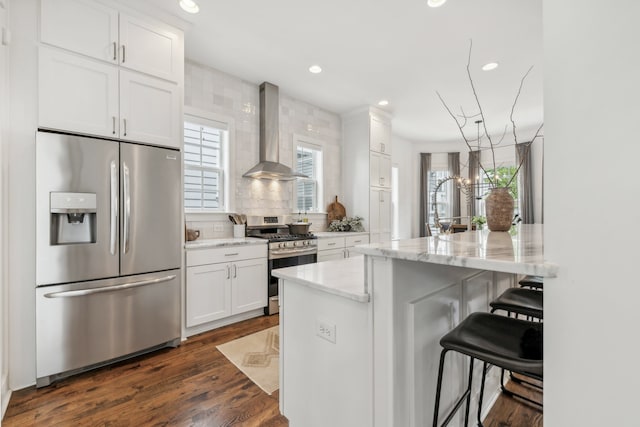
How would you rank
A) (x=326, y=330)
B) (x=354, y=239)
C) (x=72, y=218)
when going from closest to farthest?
(x=326, y=330)
(x=72, y=218)
(x=354, y=239)

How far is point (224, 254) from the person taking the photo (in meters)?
2.96

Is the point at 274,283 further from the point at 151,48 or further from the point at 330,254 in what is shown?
the point at 151,48

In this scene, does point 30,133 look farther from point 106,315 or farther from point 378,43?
point 378,43

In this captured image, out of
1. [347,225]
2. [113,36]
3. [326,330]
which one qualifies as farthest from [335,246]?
[113,36]

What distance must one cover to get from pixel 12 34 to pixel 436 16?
3.29 metres

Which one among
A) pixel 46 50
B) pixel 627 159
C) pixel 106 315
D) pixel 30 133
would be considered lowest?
pixel 106 315

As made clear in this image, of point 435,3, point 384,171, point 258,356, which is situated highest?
point 435,3

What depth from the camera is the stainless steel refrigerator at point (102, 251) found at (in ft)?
6.45

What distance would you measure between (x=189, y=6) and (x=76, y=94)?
1194 mm

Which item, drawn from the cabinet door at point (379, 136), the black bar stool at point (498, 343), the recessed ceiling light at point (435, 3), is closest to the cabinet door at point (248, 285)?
the black bar stool at point (498, 343)

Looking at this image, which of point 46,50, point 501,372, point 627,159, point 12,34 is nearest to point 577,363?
point 627,159

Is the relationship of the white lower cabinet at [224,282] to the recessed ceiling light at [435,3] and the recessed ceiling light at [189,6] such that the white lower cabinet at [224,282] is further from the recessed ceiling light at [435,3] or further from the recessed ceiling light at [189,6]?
the recessed ceiling light at [435,3]

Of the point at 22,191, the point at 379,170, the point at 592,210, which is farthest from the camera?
the point at 379,170

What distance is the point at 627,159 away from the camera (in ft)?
1.95
